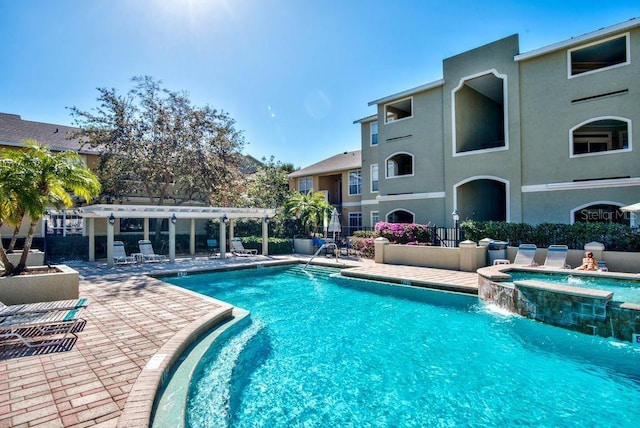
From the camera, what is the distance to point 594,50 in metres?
16.0

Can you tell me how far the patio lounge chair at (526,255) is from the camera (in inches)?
505

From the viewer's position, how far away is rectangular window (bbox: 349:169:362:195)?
2775cm

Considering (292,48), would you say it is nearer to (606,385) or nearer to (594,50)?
(594,50)

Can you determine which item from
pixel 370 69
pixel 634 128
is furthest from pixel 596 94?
pixel 370 69

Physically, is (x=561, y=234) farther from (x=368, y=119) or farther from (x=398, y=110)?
(x=368, y=119)

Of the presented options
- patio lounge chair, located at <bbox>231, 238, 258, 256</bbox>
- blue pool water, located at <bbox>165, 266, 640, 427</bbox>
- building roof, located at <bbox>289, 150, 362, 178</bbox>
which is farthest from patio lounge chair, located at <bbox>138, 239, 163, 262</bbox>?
building roof, located at <bbox>289, 150, 362, 178</bbox>

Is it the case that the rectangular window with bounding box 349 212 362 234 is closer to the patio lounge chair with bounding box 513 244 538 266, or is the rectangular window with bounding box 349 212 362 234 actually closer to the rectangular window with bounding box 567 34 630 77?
the patio lounge chair with bounding box 513 244 538 266

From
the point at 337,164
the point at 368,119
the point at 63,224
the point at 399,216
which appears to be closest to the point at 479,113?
the point at 368,119

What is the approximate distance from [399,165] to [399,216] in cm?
343

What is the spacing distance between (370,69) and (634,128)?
11.6m

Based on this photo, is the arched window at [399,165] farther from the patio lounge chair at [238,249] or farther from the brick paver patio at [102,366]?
the brick paver patio at [102,366]

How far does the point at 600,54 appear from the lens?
16.5 m

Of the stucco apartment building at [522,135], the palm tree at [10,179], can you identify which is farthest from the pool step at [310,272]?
the palm tree at [10,179]

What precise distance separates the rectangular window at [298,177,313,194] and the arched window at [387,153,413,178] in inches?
406
